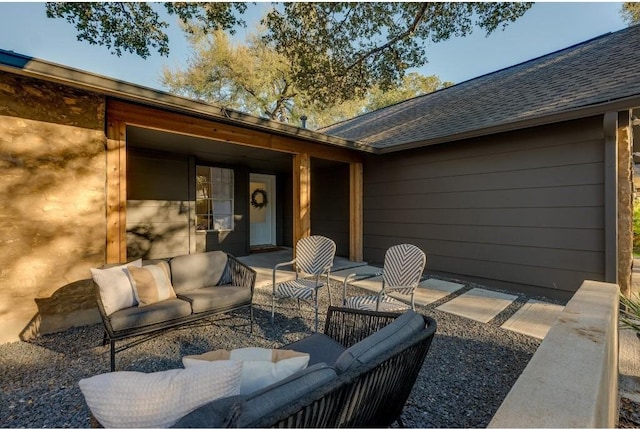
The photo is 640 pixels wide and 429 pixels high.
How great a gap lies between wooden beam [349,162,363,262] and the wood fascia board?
3.48 feet

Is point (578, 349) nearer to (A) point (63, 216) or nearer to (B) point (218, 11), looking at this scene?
(A) point (63, 216)

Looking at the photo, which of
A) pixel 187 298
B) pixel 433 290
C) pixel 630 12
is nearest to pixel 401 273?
pixel 433 290

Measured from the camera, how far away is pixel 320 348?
1955mm

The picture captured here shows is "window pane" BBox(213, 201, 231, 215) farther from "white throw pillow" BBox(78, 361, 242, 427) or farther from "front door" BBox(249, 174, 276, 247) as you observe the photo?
"white throw pillow" BBox(78, 361, 242, 427)

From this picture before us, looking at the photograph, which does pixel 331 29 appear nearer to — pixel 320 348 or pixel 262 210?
pixel 262 210

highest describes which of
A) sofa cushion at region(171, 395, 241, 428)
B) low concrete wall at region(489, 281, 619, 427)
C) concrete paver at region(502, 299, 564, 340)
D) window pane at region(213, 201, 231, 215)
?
window pane at region(213, 201, 231, 215)

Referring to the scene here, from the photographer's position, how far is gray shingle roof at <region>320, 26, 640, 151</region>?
407 centimetres

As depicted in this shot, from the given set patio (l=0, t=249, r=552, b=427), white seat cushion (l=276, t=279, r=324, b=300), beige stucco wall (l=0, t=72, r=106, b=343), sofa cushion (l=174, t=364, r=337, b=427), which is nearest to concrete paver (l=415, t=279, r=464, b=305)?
patio (l=0, t=249, r=552, b=427)

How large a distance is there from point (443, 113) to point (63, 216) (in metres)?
6.73

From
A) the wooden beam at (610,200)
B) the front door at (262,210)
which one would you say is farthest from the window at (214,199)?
the wooden beam at (610,200)

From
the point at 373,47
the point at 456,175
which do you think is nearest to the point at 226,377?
the point at 456,175

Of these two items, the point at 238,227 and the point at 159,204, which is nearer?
the point at 159,204

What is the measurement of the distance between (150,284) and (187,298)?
370 mm

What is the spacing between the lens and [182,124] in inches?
157
